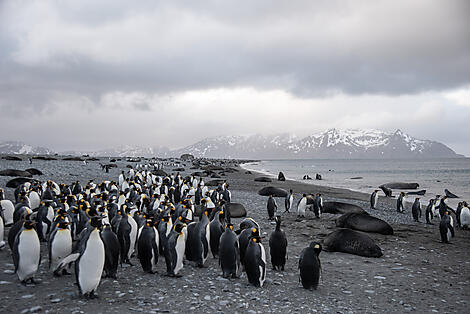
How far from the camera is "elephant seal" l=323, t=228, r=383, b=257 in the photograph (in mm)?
9672

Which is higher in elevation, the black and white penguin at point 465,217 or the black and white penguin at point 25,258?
the black and white penguin at point 25,258

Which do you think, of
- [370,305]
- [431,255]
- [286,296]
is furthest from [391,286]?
[431,255]

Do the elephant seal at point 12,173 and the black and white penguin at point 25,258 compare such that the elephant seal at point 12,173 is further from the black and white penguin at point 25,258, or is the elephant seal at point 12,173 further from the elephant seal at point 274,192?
the black and white penguin at point 25,258

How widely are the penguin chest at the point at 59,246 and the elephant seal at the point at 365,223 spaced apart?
9522mm

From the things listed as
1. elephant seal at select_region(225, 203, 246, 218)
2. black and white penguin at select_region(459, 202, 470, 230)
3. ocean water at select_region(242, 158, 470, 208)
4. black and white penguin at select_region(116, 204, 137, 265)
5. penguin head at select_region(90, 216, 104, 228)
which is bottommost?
ocean water at select_region(242, 158, 470, 208)

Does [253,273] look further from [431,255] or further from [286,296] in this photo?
[431,255]

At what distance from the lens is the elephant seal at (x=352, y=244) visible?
9672 mm

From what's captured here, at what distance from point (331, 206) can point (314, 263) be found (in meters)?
11.0

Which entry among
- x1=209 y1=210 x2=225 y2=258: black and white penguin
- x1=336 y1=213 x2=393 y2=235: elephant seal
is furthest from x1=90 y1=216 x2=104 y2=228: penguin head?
x1=336 y1=213 x2=393 y2=235: elephant seal

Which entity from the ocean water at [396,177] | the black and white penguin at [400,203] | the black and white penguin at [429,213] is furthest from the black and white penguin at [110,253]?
the ocean water at [396,177]

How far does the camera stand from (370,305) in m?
6.34

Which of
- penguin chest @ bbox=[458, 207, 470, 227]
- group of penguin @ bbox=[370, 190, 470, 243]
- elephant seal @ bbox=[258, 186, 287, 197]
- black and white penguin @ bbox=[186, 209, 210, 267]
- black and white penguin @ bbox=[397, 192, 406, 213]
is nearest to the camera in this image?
black and white penguin @ bbox=[186, 209, 210, 267]

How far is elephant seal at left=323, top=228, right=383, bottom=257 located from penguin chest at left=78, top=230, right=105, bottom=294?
6.36m

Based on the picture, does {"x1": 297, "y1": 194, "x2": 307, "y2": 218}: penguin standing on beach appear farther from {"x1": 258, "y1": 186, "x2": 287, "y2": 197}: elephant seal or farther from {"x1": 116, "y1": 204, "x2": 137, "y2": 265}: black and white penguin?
{"x1": 116, "y1": 204, "x2": 137, "y2": 265}: black and white penguin
